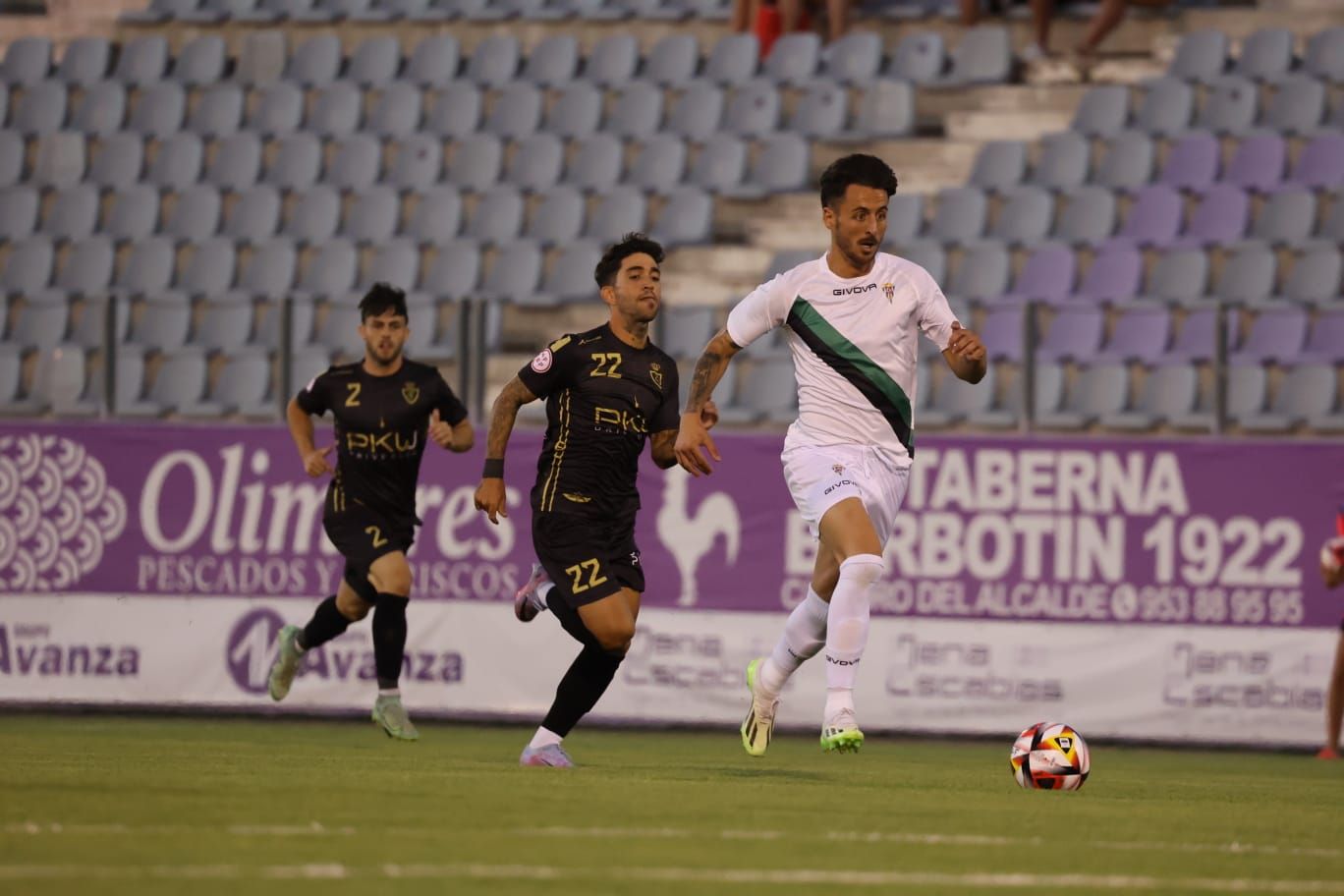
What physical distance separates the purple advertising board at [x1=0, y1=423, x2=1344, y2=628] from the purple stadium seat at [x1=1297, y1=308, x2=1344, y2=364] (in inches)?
41.6

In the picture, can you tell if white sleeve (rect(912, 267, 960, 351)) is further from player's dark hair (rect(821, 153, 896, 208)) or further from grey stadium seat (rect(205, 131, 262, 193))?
grey stadium seat (rect(205, 131, 262, 193))

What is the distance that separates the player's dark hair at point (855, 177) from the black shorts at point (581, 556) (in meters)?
1.81

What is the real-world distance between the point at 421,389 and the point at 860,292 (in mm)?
3508

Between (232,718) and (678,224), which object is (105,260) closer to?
(678,224)

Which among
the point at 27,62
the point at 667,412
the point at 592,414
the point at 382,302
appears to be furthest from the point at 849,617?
the point at 27,62

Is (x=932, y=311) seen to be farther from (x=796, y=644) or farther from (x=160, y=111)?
(x=160, y=111)

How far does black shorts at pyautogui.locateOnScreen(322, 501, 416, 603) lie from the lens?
12531 mm

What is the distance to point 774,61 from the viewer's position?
20.8 meters

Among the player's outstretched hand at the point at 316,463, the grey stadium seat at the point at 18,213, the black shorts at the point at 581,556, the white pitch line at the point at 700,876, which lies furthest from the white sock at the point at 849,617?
the grey stadium seat at the point at 18,213


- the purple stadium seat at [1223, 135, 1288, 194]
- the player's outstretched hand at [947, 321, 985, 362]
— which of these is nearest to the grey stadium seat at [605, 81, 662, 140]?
the purple stadium seat at [1223, 135, 1288, 194]

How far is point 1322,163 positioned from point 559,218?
20.9ft

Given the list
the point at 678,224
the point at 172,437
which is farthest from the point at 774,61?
the point at 172,437

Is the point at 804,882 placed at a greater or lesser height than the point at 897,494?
lesser

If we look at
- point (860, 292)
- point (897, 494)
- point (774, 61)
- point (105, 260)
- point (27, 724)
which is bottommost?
point (27, 724)
